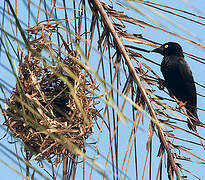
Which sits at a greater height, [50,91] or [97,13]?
[97,13]

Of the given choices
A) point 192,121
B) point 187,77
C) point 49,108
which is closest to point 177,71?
point 187,77

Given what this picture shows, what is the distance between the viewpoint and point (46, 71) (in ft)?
6.21

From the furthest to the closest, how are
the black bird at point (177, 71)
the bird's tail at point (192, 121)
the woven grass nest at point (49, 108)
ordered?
1. the black bird at point (177, 71)
2. the woven grass nest at point (49, 108)
3. the bird's tail at point (192, 121)

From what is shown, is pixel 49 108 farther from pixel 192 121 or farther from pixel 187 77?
pixel 187 77

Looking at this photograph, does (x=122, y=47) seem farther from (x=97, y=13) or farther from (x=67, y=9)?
(x=67, y=9)

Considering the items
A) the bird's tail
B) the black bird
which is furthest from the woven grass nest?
the black bird

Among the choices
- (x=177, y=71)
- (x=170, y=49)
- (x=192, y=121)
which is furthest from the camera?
(x=170, y=49)

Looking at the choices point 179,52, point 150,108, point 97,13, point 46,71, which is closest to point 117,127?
point 150,108

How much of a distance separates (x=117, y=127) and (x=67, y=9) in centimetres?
56

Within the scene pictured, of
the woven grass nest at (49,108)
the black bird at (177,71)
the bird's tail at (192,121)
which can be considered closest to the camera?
the bird's tail at (192,121)

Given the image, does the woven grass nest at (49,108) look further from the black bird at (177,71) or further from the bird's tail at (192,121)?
the black bird at (177,71)

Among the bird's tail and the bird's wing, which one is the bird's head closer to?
the bird's wing

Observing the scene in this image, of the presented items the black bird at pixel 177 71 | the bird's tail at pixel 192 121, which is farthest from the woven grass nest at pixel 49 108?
the black bird at pixel 177 71

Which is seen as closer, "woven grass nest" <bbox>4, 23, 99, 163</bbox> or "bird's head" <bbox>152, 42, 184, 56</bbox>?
"woven grass nest" <bbox>4, 23, 99, 163</bbox>
